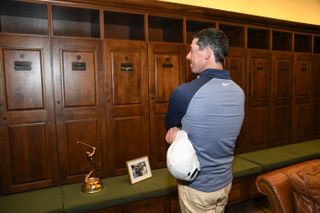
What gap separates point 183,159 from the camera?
106cm

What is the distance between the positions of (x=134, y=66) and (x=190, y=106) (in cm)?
135

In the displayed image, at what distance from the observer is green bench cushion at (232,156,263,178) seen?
2.41 metres

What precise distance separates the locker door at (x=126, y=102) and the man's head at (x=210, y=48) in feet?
3.90

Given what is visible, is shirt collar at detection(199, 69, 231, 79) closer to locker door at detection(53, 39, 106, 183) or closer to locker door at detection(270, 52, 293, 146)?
locker door at detection(53, 39, 106, 183)

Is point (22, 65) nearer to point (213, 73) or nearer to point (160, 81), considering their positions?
point (160, 81)

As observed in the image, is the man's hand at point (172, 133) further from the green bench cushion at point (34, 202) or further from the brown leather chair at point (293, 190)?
the green bench cushion at point (34, 202)

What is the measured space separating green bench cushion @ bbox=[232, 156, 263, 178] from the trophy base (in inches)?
51.6

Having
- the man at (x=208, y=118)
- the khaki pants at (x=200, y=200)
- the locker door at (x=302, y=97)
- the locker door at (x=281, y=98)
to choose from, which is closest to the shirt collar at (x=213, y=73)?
the man at (x=208, y=118)

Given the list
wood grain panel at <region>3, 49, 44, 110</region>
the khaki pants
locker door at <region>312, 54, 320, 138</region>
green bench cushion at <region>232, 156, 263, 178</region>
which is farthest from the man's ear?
locker door at <region>312, 54, 320, 138</region>

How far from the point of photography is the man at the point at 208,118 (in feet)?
3.52

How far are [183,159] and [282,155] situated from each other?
2315 millimetres

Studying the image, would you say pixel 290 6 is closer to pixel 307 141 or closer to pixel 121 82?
pixel 307 141

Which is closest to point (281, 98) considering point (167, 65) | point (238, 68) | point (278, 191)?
point (238, 68)

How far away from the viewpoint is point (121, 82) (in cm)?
227
